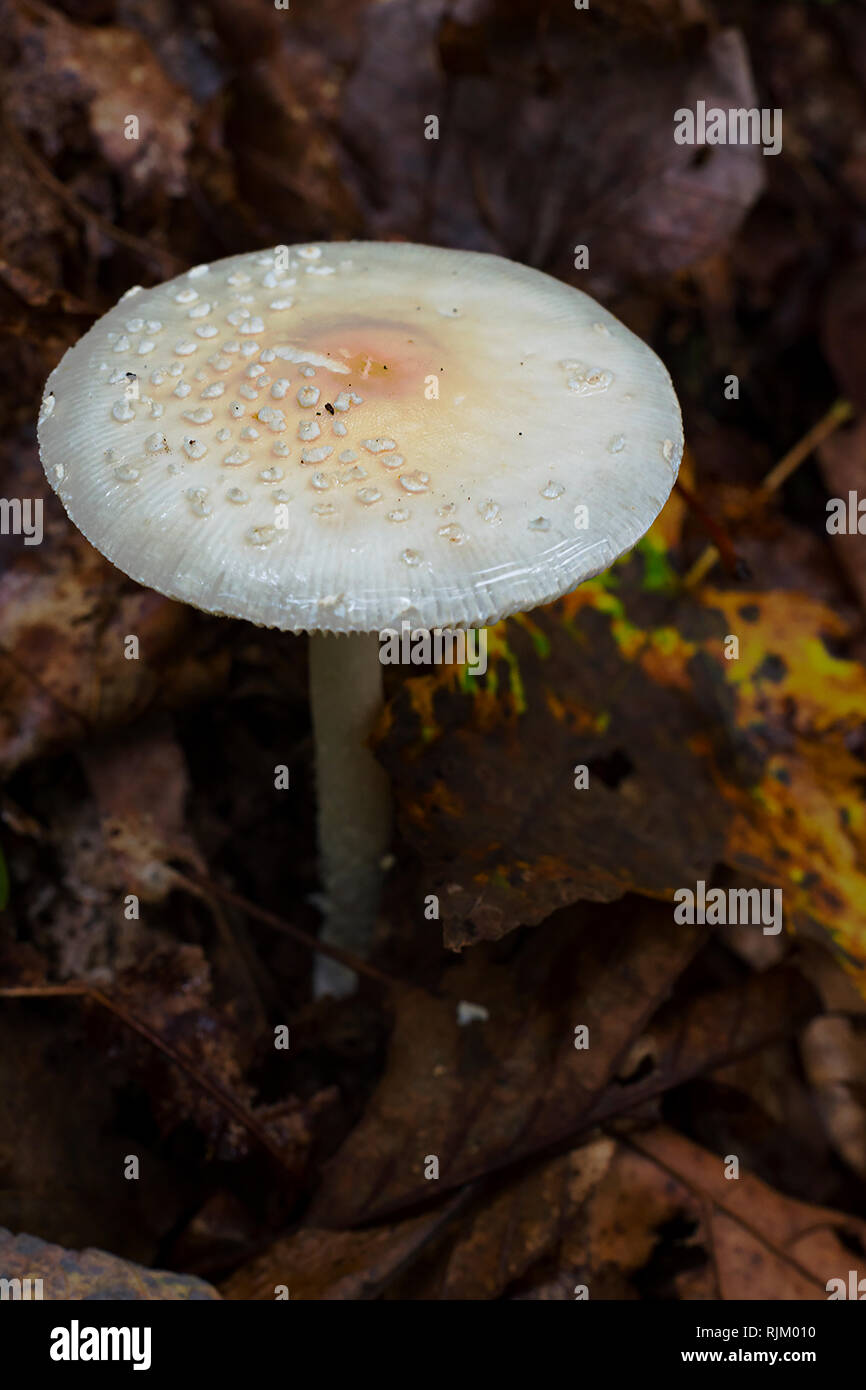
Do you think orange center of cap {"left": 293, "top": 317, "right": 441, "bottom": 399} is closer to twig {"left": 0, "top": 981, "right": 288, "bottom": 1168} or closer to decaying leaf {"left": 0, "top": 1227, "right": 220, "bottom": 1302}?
twig {"left": 0, "top": 981, "right": 288, "bottom": 1168}

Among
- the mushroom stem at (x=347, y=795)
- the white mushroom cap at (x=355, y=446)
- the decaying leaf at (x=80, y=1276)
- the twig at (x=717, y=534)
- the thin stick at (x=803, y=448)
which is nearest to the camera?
the white mushroom cap at (x=355, y=446)

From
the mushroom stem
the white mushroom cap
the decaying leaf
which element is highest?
the white mushroom cap

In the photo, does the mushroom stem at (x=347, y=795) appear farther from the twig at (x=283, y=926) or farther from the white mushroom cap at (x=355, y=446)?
the white mushroom cap at (x=355, y=446)

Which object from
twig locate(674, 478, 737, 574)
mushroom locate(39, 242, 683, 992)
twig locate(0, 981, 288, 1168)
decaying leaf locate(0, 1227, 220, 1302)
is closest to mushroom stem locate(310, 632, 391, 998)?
mushroom locate(39, 242, 683, 992)

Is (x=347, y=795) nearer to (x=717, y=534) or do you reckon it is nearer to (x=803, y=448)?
(x=717, y=534)

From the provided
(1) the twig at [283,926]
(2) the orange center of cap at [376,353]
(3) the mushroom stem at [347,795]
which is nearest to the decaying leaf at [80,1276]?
(1) the twig at [283,926]

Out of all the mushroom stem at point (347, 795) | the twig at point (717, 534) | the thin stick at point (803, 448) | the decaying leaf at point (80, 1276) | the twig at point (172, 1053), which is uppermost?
the thin stick at point (803, 448)
